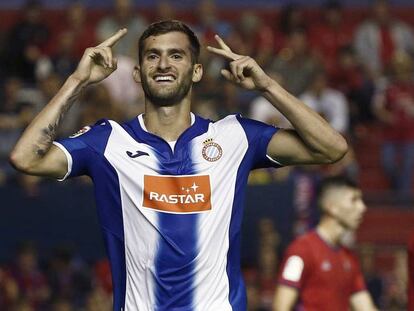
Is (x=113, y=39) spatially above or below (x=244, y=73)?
above

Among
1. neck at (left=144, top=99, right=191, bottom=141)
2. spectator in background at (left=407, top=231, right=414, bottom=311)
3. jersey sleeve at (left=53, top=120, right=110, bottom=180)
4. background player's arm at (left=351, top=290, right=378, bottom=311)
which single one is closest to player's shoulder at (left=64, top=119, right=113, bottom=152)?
jersey sleeve at (left=53, top=120, right=110, bottom=180)

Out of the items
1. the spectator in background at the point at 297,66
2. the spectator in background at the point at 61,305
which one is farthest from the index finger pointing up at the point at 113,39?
the spectator in background at the point at 297,66

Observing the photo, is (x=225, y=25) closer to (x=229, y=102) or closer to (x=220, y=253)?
(x=229, y=102)

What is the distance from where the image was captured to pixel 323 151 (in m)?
6.57

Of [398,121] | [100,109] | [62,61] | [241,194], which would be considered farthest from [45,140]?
[398,121]

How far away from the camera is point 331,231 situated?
982cm

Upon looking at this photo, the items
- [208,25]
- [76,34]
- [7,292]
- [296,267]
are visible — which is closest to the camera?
[296,267]

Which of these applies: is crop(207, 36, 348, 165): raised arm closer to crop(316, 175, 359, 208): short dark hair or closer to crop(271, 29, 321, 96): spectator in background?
crop(316, 175, 359, 208): short dark hair

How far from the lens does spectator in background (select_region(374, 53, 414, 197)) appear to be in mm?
16938

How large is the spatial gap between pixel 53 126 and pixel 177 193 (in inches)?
27.2

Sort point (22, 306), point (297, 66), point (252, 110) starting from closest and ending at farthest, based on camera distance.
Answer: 1. point (22, 306)
2. point (252, 110)
3. point (297, 66)

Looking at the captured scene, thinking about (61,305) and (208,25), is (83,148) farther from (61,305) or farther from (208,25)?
(208,25)

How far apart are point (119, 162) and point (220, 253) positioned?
676 millimetres

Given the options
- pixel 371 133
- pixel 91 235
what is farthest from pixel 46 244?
pixel 371 133
